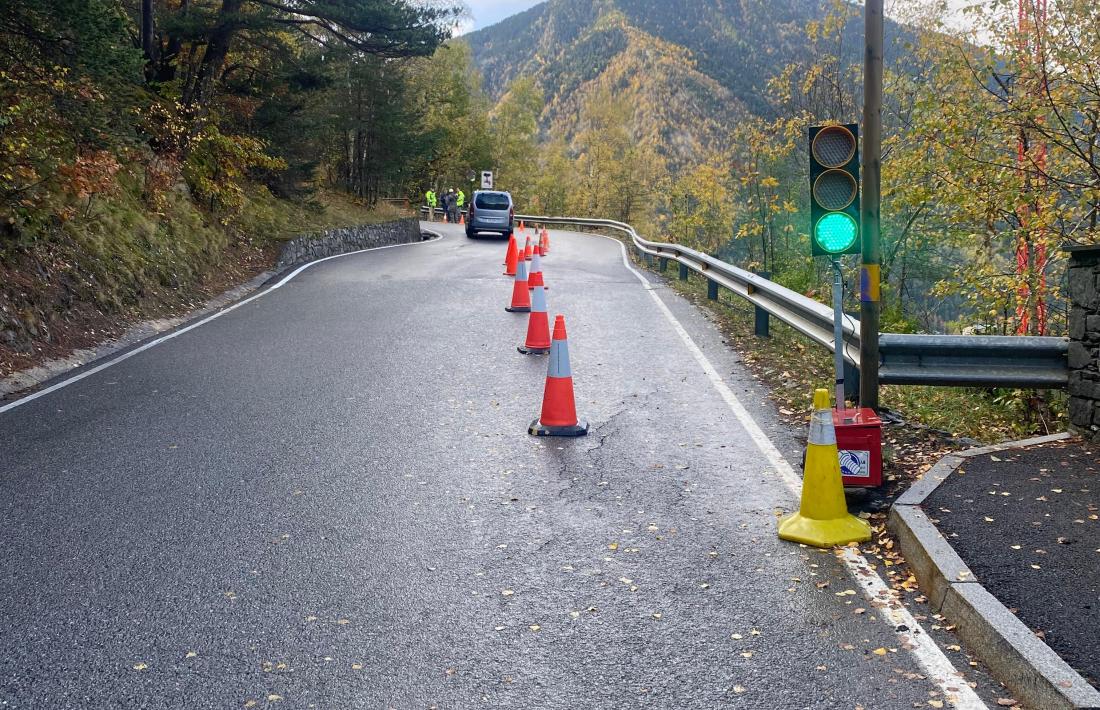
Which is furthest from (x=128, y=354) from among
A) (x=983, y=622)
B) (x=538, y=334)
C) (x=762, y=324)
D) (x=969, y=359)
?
(x=983, y=622)

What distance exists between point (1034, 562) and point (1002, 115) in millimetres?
8043

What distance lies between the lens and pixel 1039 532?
17.0 ft

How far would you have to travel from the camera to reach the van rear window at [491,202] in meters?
36.4

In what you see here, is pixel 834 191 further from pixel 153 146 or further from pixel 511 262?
pixel 153 146

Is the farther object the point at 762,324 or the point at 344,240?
the point at 344,240

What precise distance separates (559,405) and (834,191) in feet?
8.94

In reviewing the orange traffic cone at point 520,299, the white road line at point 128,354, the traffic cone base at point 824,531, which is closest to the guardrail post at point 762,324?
the orange traffic cone at point 520,299

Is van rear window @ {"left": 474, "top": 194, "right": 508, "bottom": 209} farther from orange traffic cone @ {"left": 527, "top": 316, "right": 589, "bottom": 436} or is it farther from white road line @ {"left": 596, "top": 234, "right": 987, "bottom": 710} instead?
white road line @ {"left": 596, "top": 234, "right": 987, "bottom": 710}

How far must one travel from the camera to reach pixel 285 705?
352 centimetres

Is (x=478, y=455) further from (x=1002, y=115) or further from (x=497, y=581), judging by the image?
(x=1002, y=115)

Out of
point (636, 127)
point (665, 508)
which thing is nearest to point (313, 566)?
point (665, 508)

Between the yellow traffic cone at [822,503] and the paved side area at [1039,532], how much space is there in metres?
0.46

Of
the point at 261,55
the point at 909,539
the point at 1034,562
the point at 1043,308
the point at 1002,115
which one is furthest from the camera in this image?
the point at 261,55

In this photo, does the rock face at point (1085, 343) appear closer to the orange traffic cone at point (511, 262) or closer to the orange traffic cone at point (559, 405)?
the orange traffic cone at point (559, 405)
